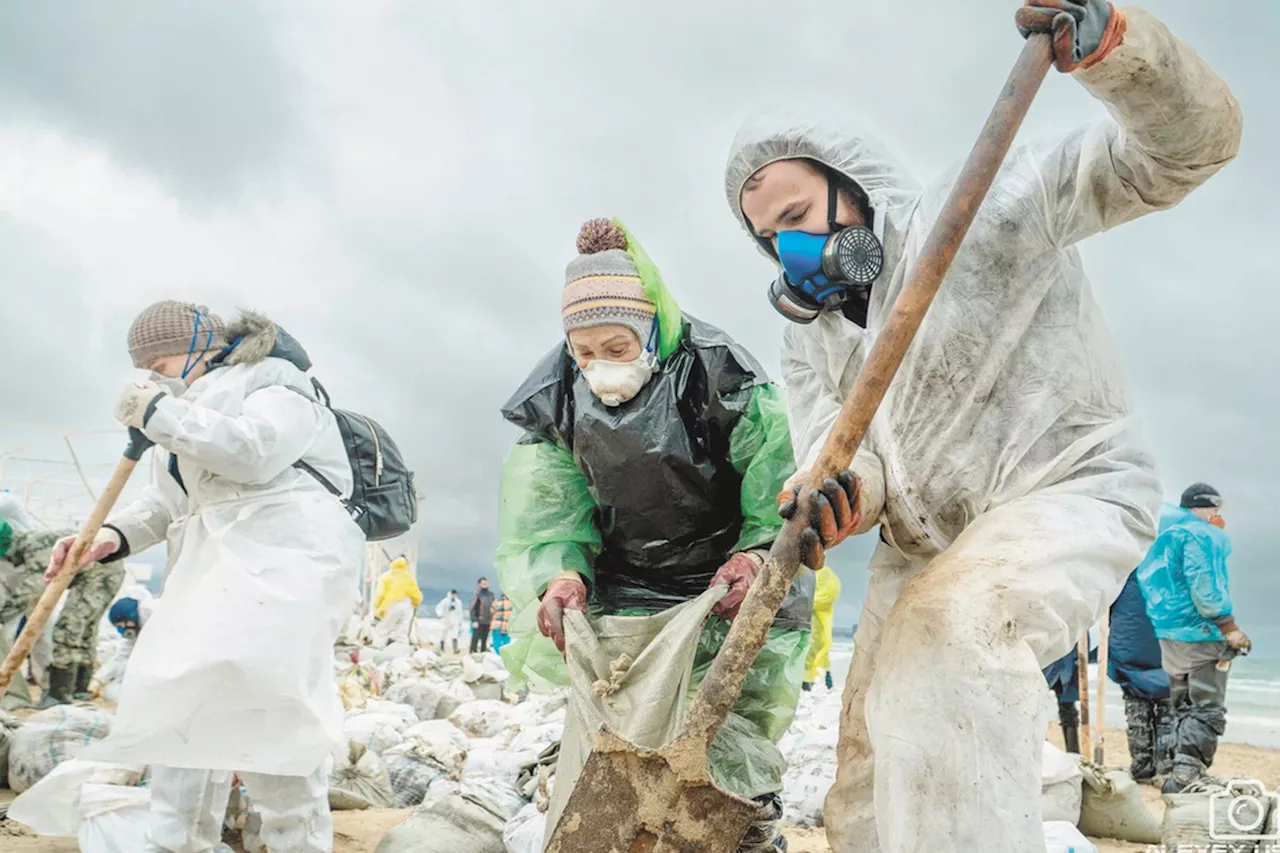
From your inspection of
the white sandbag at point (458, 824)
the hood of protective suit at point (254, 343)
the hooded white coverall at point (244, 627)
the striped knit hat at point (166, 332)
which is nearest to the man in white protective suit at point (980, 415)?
the white sandbag at point (458, 824)

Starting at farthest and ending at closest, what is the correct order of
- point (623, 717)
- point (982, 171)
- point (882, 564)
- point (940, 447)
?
point (623, 717)
point (882, 564)
point (940, 447)
point (982, 171)

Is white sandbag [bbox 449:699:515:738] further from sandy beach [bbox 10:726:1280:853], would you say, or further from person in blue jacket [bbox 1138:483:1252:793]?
person in blue jacket [bbox 1138:483:1252:793]

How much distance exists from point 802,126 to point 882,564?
1108 mm

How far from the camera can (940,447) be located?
2055 millimetres

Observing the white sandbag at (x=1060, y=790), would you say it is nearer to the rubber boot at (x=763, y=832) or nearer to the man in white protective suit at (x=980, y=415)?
the rubber boot at (x=763, y=832)

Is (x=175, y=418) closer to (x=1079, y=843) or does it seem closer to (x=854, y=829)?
(x=854, y=829)

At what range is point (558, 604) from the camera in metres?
2.86

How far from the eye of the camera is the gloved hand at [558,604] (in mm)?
2846

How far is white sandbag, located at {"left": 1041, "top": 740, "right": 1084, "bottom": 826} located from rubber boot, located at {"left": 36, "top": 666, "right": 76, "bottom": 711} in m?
6.57

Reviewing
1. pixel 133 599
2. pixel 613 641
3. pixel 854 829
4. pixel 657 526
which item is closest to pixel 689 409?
pixel 657 526

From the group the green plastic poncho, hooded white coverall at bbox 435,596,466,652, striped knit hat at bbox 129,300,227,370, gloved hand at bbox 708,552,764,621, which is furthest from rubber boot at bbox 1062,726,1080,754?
hooded white coverall at bbox 435,596,466,652

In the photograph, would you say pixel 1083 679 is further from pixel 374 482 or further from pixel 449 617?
pixel 449 617

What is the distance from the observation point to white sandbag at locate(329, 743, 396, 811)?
13.6 feet

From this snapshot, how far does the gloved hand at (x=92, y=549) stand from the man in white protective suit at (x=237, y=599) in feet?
0.97
